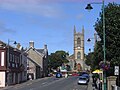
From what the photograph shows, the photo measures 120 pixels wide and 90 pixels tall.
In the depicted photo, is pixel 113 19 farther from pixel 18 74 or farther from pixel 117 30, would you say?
pixel 18 74

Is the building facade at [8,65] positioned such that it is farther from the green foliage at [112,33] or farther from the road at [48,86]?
the green foliage at [112,33]

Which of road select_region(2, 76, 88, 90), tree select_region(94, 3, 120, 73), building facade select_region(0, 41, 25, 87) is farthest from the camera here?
building facade select_region(0, 41, 25, 87)

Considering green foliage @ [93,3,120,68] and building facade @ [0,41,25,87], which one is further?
building facade @ [0,41,25,87]

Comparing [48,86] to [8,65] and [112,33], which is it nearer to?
[8,65]

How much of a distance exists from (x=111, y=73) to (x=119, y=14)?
23.8 feet

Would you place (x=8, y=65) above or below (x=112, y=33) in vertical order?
below

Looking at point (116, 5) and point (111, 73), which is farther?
point (111, 73)

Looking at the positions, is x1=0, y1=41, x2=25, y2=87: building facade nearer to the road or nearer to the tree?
the road

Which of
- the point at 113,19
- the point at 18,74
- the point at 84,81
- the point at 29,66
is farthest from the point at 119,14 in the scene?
the point at 29,66

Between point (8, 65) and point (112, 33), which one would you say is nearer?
point (112, 33)

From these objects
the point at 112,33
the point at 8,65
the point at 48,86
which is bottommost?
the point at 48,86

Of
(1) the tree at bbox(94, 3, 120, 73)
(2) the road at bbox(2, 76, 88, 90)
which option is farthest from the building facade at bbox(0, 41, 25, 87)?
(1) the tree at bbox(94, 3, 120, 73)

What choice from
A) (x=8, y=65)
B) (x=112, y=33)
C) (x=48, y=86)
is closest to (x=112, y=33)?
(x=112, y=33)

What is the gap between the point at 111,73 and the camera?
37.7 m
